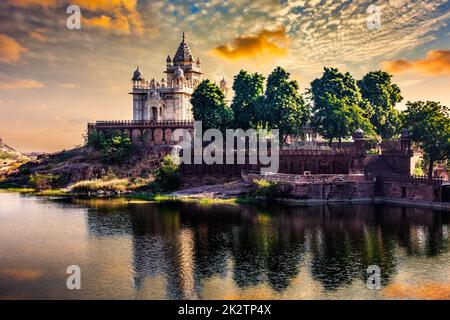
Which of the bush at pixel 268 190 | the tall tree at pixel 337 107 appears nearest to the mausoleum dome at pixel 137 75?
the tall tree at pixel 337 107

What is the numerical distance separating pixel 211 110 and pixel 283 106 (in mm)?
13841

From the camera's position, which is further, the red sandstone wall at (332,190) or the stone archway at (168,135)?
the stone archway at (168,135)

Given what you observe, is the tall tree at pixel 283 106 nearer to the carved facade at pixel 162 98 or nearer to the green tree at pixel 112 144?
the carved facade at pixel 162 98

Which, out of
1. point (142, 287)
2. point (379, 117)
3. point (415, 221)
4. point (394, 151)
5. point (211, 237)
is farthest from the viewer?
point (379, 117)

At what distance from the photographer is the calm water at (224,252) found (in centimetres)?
3309

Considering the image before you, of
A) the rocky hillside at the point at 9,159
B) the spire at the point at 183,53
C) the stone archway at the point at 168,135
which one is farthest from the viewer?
the spire at the point at 183,53

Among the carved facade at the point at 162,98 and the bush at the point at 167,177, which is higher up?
the carved facade at the point at 162,98

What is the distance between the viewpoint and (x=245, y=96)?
92438 mm

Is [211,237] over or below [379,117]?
below

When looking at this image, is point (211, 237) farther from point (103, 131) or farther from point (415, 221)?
point (103, 131)

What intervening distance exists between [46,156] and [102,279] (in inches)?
3068

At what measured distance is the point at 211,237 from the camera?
158 feet

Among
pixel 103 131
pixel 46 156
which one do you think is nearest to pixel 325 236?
pixel 103 131

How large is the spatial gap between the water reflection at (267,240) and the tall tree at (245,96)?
25.3 meters
